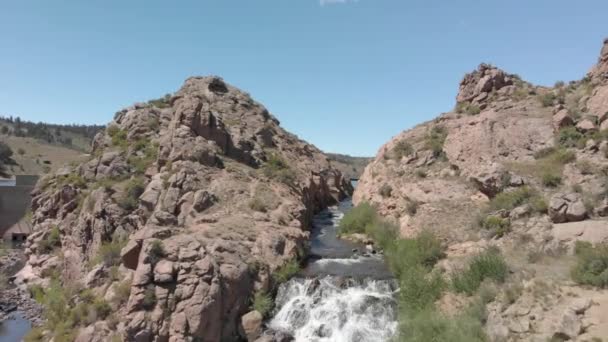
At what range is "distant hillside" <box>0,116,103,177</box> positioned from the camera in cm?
10759

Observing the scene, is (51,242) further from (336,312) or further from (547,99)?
(547,99)

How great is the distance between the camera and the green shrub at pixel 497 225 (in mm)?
20656

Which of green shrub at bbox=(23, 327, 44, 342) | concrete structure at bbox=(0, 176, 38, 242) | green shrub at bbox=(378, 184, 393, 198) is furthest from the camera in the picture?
concrete structure at bbox=(0, 176, 38, 242)

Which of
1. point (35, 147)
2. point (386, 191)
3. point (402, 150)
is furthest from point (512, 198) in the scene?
point (35, 147)

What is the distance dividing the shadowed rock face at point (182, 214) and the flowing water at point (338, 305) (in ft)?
5.05

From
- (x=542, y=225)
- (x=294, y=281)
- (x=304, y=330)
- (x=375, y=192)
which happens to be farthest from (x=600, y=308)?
(x=375, y=192)

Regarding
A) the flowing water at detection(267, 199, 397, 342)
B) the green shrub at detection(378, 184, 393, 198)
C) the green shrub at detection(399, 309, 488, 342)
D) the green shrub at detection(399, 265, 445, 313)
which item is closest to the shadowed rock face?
the flowing water at detection(267, 199, 397, 342)

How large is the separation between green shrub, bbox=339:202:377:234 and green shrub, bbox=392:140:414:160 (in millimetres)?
5140

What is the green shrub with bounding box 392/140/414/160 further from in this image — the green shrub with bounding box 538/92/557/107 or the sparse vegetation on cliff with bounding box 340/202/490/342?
the green shrub with bounding box 538/92/557/107

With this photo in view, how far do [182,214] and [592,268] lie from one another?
20.1 m

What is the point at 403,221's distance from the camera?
27000 millimetres

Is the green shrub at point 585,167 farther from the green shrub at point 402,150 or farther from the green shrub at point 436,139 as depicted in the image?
the green shrub at point 402,150

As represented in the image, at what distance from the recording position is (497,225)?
A: 21031 millimetres

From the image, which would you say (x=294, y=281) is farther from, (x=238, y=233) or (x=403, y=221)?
(x=403, y=221)
